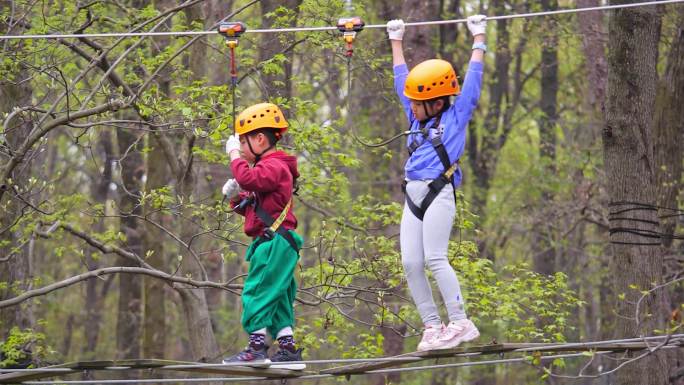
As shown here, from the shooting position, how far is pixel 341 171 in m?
13.9

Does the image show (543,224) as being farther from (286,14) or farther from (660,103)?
(286,14)

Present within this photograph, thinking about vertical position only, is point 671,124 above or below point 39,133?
above

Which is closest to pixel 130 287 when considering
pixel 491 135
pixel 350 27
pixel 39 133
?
pixel 491 135

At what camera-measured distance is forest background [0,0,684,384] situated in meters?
9.02

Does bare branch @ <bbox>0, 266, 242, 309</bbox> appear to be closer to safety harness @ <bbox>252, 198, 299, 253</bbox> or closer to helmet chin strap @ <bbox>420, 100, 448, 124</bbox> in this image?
safety harness @ <bbox>252, 198, 299, 253</bbox>

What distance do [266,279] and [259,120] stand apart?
3.16 ft

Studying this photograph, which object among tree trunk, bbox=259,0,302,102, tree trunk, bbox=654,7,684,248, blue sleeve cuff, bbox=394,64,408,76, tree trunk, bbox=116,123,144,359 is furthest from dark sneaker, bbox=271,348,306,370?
tree trunk, bbox=116,123,144,359

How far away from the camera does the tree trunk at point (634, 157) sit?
8961mm

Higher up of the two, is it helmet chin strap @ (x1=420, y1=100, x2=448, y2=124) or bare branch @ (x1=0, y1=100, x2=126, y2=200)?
bare branch @ (x1=0, y1=100, x2=126, y2=200)

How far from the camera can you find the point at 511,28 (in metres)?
20.0

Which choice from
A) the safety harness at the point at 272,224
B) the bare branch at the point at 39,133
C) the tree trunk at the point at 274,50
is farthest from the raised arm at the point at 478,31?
the tree trunk at the point at 274,50

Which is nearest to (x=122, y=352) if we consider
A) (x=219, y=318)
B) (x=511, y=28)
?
(x=219, y=318)

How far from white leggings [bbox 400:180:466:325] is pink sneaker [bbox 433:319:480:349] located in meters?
0.06

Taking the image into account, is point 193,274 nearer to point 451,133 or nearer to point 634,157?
point 634,157
